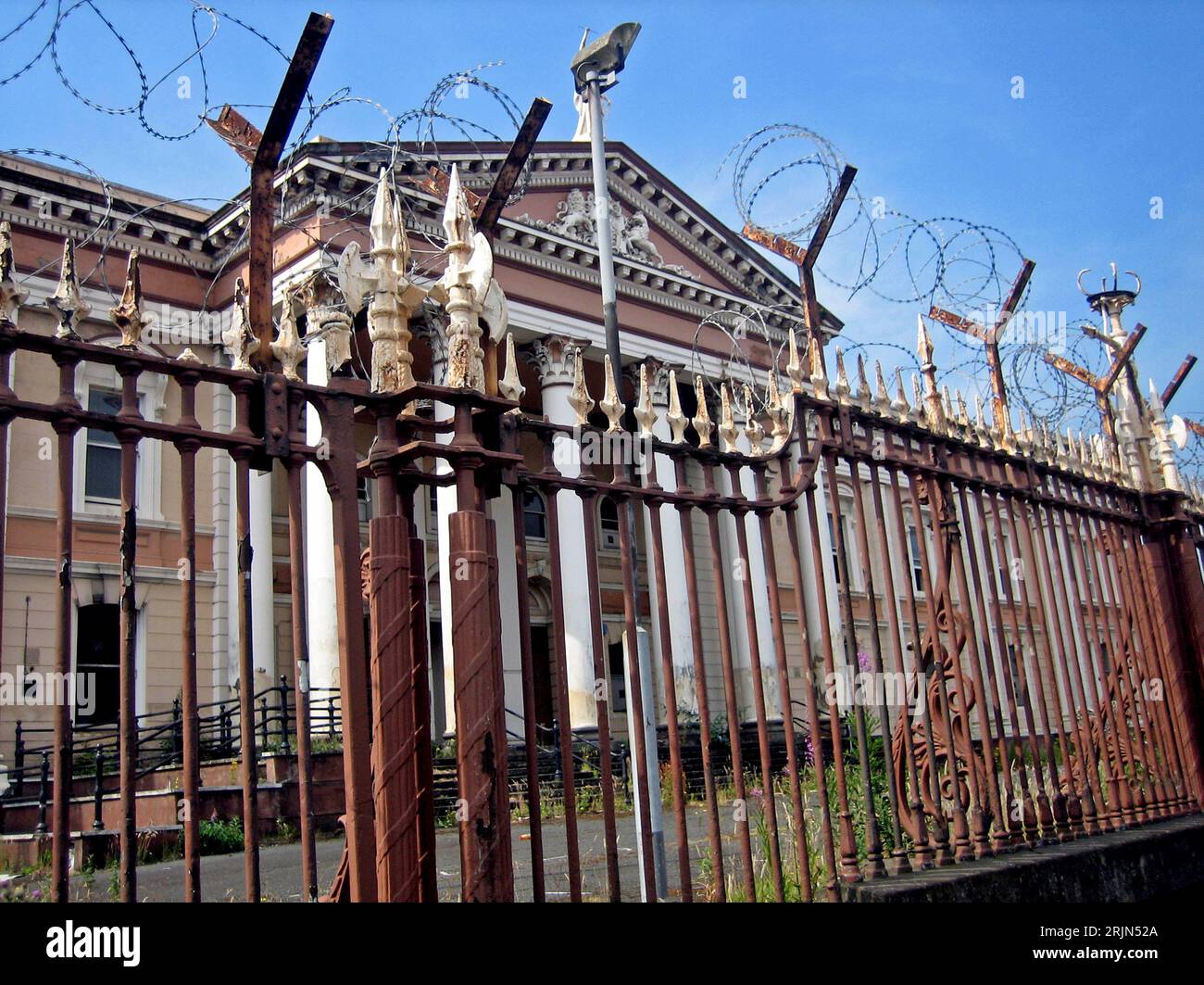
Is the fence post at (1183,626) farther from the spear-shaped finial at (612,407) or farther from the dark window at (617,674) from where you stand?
the dark window at (617,674)

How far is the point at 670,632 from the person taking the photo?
461 cm

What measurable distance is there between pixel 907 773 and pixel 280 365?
342 centimetres

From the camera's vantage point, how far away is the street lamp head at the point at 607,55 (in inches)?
339

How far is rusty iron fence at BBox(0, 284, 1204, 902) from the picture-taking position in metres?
3.35

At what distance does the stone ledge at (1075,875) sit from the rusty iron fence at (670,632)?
131 millimetres

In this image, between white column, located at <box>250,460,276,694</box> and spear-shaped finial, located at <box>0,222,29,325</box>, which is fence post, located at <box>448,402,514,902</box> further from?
white column, located at <box>250,460,276,694</box>

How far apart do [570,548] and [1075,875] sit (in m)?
15.3

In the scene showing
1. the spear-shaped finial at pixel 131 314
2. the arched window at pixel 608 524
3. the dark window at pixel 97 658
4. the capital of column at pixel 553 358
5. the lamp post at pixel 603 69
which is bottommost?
the spear-shaped finial at pixel 131 314

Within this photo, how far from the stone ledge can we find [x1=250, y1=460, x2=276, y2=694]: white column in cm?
1447

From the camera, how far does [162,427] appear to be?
10.9 feet

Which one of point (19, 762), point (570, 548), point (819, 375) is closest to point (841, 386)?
point (819, 375)

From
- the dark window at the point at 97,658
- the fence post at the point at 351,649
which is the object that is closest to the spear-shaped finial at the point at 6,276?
the fence post at the point at 351,649
